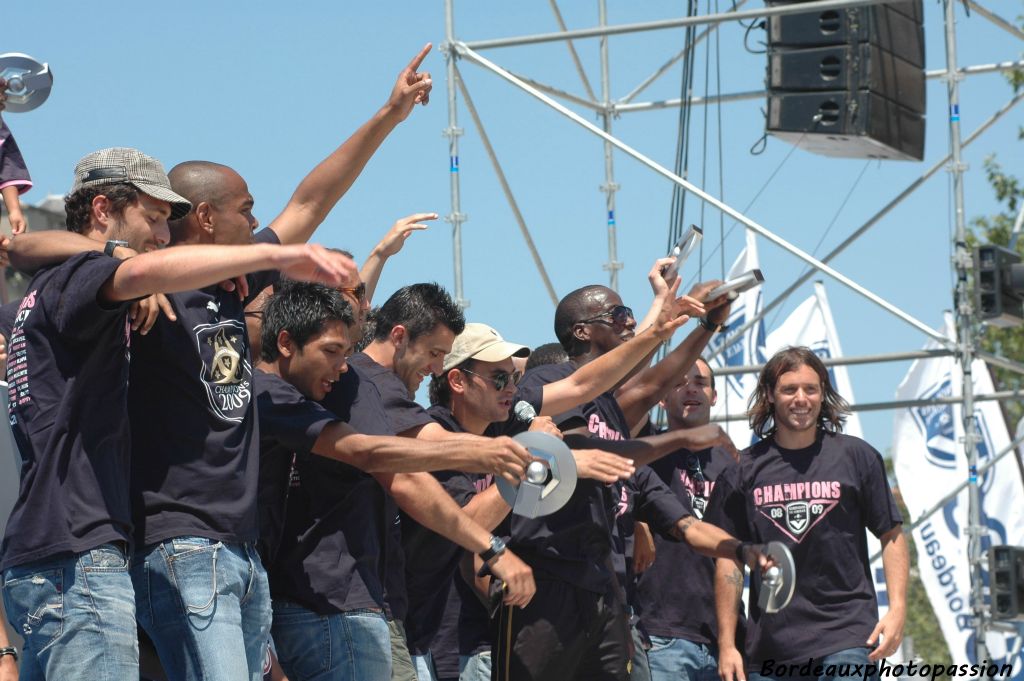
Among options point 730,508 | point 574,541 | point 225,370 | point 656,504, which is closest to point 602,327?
point 656,504

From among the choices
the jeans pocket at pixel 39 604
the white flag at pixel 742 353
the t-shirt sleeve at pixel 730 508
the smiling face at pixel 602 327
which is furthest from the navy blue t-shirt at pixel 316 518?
the white flag at pixel 742 353

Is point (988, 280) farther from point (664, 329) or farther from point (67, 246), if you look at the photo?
point (67, 246)

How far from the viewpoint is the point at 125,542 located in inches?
133

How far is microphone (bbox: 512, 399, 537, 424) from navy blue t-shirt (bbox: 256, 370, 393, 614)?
1.07 m

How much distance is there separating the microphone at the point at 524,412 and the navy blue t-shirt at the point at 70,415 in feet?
6.54

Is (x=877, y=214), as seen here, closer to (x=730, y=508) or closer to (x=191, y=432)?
(x=730, y=508)

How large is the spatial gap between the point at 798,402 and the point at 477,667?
1.66 metres

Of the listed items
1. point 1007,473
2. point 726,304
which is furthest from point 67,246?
point 1007,473

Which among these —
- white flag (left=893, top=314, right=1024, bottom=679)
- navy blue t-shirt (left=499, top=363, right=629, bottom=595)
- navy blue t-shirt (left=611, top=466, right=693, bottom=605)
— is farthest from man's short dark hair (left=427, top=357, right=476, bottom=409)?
white flag (left=893, top=314, right=1024, bottom=679)

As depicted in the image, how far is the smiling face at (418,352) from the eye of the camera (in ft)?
16.4

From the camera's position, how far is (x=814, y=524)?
19.2 ft

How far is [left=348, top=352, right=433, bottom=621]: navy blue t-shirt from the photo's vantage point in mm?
4410

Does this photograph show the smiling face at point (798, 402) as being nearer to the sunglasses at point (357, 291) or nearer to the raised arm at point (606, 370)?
the raised arm at point (606, 370)

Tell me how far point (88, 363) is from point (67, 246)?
28 centimetres
